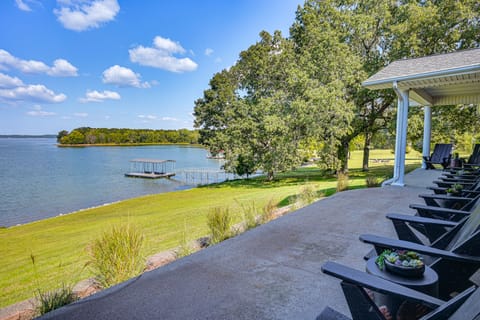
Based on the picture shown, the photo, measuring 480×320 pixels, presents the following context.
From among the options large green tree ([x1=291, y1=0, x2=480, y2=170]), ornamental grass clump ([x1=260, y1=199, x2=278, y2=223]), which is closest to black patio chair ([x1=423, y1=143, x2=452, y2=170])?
large green tree ([x1=291, y1=0, x2=480, y2=170])

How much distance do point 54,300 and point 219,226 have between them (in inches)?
80.6

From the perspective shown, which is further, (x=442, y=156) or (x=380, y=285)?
(x=442, y=156)

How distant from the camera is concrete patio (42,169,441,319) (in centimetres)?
197

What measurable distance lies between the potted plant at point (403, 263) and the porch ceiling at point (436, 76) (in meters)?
5.84

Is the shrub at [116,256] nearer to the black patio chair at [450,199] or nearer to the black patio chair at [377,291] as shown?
the black patio chair at [377,291]

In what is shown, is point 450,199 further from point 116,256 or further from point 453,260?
point 116,256

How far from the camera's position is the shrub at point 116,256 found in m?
2.59

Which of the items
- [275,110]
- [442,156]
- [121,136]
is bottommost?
[442,156]

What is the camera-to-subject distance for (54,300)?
221cm

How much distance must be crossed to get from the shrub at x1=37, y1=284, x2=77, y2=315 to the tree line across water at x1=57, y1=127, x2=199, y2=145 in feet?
224

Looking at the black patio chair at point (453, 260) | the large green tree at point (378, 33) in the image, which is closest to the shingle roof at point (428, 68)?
the black patio chair at point (453, 260)

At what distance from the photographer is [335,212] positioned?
470cm

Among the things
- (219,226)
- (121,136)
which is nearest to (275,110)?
(219,226)

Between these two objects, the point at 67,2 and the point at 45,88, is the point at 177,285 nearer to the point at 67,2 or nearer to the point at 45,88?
the point at 67,2
